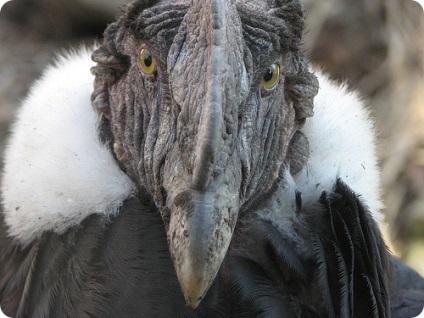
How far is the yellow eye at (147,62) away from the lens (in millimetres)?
2109

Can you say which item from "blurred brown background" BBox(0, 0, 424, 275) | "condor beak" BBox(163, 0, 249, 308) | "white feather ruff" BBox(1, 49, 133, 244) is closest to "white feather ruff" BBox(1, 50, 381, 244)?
"white feather ruff" BBox(1, 49, 133, 244)

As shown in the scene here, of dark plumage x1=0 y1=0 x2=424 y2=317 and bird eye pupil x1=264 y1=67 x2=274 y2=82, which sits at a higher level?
bird eye pupil x1=264 y1=67 x2=274 y2=82

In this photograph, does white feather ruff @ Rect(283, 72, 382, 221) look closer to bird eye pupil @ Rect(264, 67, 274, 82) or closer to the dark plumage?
the dark plumage

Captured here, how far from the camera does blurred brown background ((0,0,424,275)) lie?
5230 mm

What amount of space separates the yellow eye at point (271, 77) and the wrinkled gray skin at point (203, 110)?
2cm

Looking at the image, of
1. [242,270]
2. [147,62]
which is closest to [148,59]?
[147,62]

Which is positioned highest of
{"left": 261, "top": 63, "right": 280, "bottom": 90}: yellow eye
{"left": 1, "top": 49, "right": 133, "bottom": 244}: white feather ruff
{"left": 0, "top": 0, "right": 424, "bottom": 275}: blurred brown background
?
{"left": 261, "top": 63, "right": 280, "bottom": 90}: yellow eye

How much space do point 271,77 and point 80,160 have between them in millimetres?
662

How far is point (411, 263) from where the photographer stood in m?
4.37

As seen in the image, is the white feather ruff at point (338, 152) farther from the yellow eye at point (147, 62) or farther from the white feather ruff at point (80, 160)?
the yellow eye at point (147, 62)

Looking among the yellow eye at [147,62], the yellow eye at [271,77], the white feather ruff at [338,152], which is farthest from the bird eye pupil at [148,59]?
the white feather ruff at [338,152]

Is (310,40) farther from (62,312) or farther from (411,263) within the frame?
(62,312)

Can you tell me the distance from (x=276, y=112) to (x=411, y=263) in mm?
2480

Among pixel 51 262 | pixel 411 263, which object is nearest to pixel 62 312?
pixel 51 262
